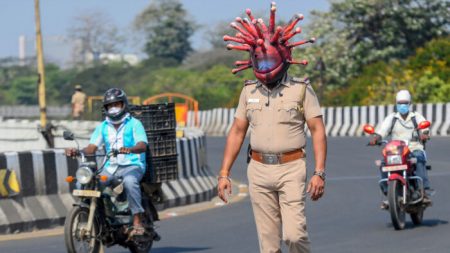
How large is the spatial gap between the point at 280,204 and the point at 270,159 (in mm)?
314

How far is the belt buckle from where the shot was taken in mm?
8875

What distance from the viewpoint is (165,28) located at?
112 meters

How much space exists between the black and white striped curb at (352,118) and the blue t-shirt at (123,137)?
24.3 metres

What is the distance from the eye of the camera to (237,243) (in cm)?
1370

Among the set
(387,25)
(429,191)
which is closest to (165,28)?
(387,25)

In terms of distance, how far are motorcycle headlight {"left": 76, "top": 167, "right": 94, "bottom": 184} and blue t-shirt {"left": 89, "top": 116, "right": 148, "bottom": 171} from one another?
0.65m

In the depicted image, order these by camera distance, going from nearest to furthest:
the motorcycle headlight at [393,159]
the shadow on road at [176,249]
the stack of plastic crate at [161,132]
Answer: the shadow on road at [176,249]
the stack of plastic crate at [161,132]
the motorcycle headlight at [393,159]

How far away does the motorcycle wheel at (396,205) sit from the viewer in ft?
48.3

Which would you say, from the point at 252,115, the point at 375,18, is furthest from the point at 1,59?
the point at 252,115

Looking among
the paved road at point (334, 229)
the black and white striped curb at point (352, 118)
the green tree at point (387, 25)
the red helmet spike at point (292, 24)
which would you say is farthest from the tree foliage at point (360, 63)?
the red helmet spike at point (292, 24)

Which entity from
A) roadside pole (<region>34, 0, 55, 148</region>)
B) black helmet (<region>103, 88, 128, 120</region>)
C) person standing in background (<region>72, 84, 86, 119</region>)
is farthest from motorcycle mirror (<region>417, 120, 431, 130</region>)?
person standing in background (<region>72, 84, 86, 119</region>)

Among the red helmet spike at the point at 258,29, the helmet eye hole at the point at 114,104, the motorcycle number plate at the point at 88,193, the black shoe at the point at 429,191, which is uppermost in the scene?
the red helmet spike at the point at 258,29

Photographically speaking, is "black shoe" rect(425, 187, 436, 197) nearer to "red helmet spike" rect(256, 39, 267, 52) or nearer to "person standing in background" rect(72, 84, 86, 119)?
"red helmet spike" rect(256, 39, 267, 52)

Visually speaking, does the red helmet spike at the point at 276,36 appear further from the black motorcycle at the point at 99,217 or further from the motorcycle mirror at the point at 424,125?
the motorcycle mirror at the point at 424,125
